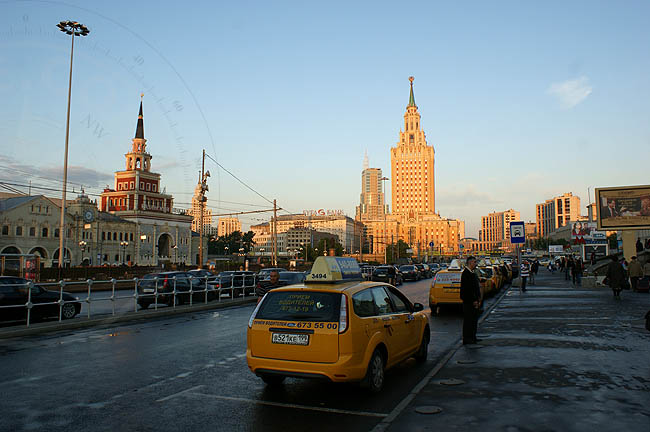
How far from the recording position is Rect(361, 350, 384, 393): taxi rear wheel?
22.1 feet

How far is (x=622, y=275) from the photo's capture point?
20.8 metres

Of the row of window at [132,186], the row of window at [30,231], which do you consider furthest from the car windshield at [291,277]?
the row of window at [132,186]

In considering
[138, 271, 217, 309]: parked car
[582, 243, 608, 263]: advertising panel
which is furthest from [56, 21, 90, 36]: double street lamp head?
[582, 243, 608, 263]: advertising panel

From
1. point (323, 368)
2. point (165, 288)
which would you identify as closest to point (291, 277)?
point (165, 288)

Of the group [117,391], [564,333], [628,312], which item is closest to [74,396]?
[117,391]

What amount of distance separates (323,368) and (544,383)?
339 cm

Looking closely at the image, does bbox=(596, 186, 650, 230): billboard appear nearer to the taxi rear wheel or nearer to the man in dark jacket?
the man in dark jacket

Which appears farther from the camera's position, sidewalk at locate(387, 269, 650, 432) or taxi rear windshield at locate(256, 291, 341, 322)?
taxi rear windshield at locate(256, 291, 341, 322)

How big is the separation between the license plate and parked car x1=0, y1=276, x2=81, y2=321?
32.7 ft

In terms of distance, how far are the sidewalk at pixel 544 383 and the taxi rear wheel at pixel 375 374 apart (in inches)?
24.2

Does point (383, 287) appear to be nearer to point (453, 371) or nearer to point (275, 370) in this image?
point (453, 371)

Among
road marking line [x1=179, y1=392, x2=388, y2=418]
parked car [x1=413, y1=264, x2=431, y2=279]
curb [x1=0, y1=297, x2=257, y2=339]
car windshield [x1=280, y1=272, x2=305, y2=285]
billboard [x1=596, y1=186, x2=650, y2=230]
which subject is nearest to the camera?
road marking line [x1=179, y1=392, x2=388, y2=418]

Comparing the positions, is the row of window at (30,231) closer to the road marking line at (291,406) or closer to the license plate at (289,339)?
the road marking line at (291,406)

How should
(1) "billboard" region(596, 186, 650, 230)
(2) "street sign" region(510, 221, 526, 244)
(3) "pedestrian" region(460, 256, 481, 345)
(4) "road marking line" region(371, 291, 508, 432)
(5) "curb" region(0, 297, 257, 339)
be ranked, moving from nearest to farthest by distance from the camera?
(4) "road marking line" region(371, 291, 508, 432)
(3) "pedestrian" region(460, 256, 481, 345)
(5) "curb" region(0, 297, 257, 339)
(2) "street sign" region(510, 221, 526, 244)
(1) "billboard" region(596, 186, 650, 230)
